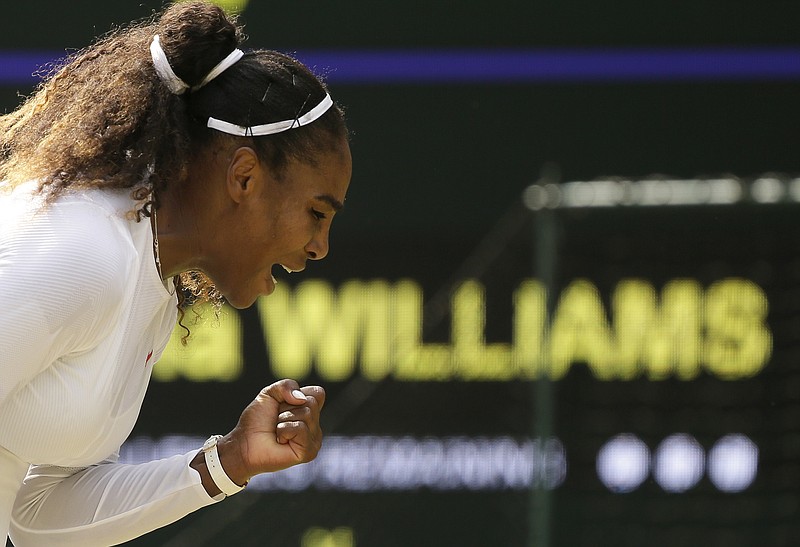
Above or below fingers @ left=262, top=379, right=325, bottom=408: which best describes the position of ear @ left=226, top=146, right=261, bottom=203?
above

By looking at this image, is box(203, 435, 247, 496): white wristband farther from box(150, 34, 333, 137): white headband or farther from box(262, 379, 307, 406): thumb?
box(150, 34, 333, 137): white headband

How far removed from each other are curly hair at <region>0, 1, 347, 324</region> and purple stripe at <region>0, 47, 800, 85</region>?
179cm

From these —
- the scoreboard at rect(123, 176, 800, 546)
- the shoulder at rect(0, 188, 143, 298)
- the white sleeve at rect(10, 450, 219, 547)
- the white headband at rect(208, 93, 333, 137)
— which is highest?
the white headband at rect(208, 93, 333, 137)

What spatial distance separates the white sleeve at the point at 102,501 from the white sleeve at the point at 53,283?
1.18 ft

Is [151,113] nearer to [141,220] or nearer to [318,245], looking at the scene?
[141,220]

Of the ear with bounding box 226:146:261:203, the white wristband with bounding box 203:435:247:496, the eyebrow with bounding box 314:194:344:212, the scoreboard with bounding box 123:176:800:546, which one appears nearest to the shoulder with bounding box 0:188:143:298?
the ear with bounding box 226:146:261:203

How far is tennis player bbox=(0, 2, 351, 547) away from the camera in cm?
142

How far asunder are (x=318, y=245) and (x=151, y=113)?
260 mm

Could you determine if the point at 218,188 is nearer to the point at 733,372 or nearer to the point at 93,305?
the point at 93,305

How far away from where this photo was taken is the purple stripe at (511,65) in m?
3.41

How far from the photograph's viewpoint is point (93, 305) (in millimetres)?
1419

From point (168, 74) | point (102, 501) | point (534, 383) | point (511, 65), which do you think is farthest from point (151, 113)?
point (511, 65)

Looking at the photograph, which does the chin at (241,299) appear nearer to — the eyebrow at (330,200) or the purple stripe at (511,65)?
the eyebrow at (330,200)

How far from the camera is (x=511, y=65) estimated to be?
3434 millimetres
